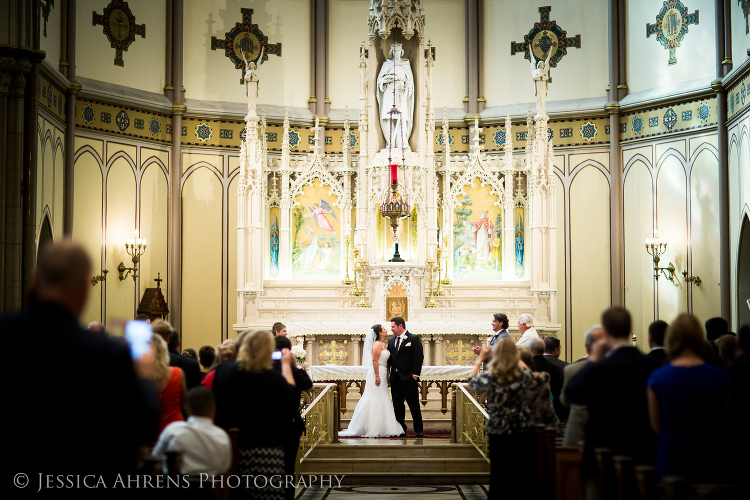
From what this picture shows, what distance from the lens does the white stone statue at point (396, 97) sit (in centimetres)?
1494

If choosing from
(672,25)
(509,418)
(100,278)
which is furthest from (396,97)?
(509,418)

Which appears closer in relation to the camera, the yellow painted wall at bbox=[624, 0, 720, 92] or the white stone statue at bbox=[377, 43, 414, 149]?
Answer: the white stone statue at bbox=[377, 43, 414, 149]

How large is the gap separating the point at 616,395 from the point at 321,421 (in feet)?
18.4

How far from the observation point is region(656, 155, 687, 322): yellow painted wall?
15.6 meters

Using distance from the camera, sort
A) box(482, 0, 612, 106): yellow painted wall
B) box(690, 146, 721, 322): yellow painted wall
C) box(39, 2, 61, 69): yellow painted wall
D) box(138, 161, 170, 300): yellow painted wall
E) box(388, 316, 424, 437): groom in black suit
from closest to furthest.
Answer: box(388, 316, 424, 437): groom in black suit, box(39, 2, 61, 69): yellow painted wall, box(690, 146, 721, 322): yellow painted wall, box(138, 161, 170, 300): yellow painted wall, box(482, 0, 612, 106): yellow painted wall

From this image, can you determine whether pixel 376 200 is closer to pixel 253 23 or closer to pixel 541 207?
pixel 541 207

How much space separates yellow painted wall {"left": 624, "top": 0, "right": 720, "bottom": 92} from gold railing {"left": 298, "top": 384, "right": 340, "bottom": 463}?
9.58 metres

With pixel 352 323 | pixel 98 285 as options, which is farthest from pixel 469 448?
pixel 98 285

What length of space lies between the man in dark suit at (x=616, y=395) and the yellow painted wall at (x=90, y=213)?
39.3 feet

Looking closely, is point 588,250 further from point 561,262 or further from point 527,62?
point 527,62

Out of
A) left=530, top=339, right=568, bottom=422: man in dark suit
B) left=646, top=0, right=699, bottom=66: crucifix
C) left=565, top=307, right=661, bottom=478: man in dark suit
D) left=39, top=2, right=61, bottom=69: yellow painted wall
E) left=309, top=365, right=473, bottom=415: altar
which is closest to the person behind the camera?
left=565, top=307, right=661, bottom=478: man in dark suit

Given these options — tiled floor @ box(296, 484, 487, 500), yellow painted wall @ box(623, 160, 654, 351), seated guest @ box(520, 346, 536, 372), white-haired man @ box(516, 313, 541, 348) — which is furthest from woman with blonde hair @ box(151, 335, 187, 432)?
yellow painted wall @ box(623, 160, 654, 351)

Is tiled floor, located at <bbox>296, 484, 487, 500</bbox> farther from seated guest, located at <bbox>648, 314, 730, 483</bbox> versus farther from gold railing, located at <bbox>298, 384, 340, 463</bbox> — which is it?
seated guest, located at <bbox>648, 314, 730, 483</bbox>

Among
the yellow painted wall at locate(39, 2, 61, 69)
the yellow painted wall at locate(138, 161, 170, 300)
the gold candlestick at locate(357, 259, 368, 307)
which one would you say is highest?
the yellow painted wall at locate(39, 2, 61, 69)
